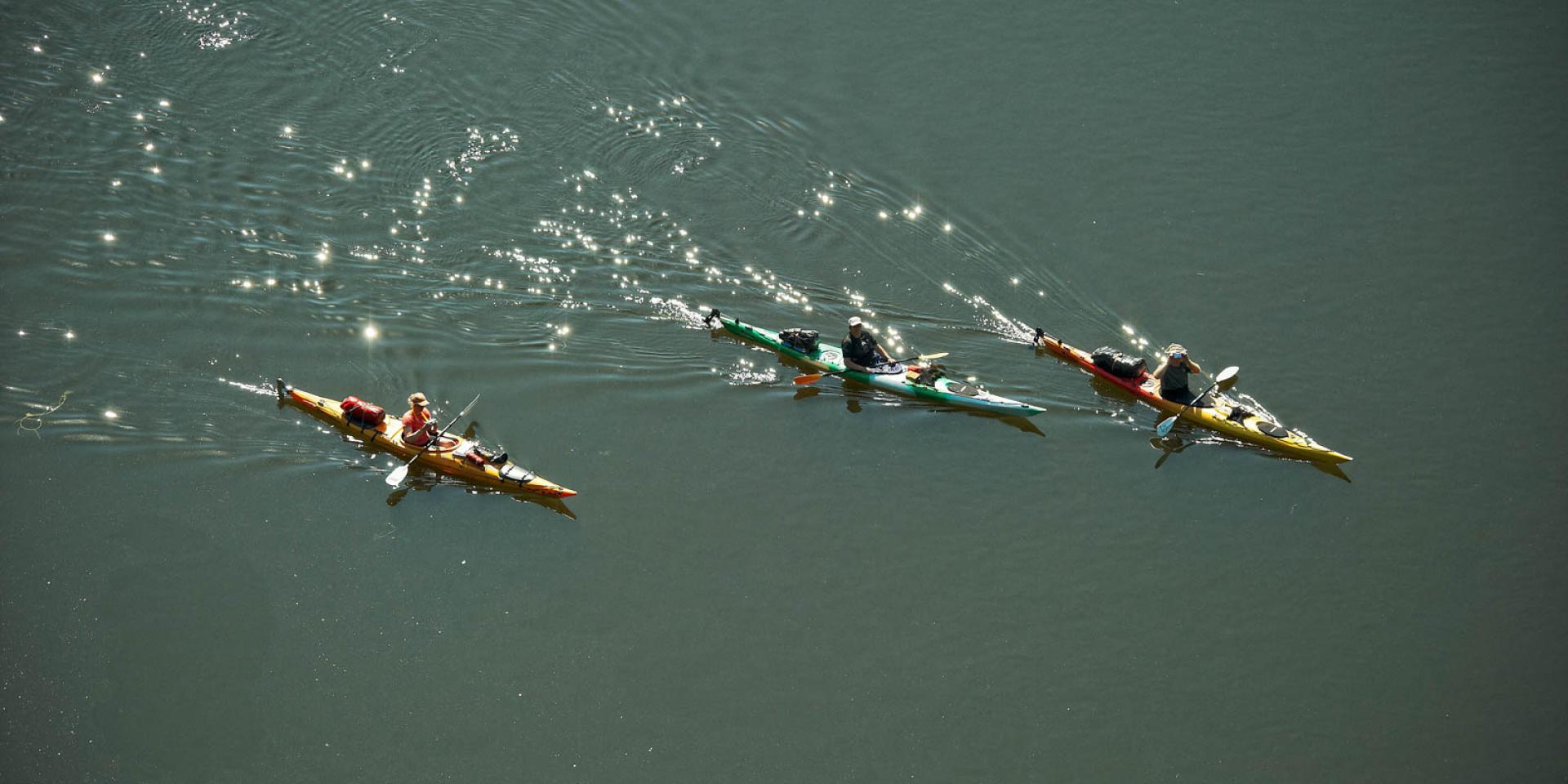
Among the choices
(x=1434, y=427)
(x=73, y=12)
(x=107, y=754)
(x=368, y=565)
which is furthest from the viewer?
(x=73, y=12)

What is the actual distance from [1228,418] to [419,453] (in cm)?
1120

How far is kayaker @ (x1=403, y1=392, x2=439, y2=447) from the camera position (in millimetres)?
17625

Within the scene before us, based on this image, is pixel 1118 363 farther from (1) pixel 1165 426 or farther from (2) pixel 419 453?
(2) pixel 419 453

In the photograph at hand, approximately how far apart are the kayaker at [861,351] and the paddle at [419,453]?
17.7ft

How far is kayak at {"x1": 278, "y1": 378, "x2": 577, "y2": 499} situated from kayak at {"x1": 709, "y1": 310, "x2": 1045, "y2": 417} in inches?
157

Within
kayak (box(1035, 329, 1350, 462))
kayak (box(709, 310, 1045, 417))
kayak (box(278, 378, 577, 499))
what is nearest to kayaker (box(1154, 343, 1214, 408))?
kayak (box(1035, 329, 1350, 462))

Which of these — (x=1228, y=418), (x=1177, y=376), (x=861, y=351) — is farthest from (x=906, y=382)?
(x=1228, y=418)

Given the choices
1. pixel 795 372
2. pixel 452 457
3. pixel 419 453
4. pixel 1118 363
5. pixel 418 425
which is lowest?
pixel 419 453

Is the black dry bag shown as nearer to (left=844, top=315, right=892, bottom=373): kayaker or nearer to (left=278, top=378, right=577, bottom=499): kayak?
(left=844, top=315, right=892, bottom=373): kayaker

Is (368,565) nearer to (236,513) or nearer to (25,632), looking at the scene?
(236,513)

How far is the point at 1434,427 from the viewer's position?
18406mm

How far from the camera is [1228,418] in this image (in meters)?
18.3

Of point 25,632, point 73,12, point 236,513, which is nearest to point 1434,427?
point 236,513

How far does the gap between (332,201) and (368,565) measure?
7187 millimetres
